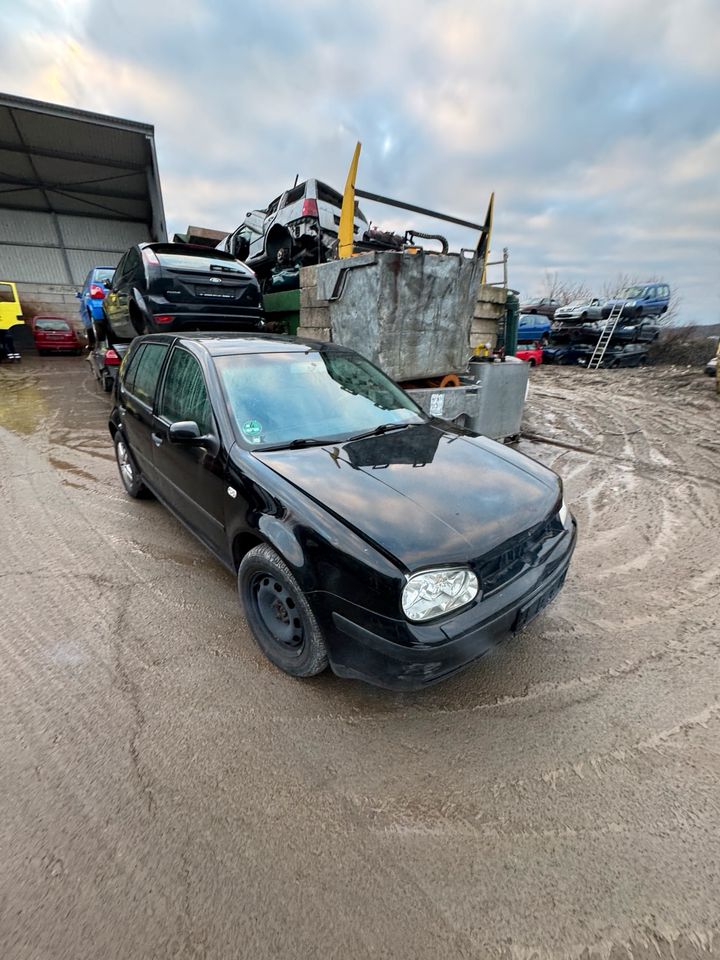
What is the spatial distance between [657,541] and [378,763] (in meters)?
3.11

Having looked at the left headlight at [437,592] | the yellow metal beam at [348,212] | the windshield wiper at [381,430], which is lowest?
the left headlight at [437,592]

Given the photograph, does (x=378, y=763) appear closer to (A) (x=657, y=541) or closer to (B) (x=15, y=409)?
(A) (x=657, y=541)

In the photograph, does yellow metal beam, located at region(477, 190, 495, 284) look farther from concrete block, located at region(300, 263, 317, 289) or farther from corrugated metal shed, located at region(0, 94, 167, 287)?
corrugated metal shed, located at region(0, 94, 167, 287)

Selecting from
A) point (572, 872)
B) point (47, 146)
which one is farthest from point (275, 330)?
point (47, 146)

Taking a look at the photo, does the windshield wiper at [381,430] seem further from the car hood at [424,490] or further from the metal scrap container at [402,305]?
the metal scrap container at [402,305]

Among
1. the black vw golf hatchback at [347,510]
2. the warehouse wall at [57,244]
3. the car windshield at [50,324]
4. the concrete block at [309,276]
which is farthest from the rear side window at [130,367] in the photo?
the warehouse wall at [57,244]

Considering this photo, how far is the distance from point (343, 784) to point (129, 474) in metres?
3.58

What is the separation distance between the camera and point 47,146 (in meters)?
14.8

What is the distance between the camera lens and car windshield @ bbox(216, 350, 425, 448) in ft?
8.47

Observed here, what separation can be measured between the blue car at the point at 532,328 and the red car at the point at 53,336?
1670 cm

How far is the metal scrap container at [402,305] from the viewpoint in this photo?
5.19 m

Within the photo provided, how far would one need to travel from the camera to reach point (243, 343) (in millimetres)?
3104

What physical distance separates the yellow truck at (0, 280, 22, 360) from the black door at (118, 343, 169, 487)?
11.8 meters

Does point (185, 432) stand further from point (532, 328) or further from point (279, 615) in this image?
point (532, 328)
